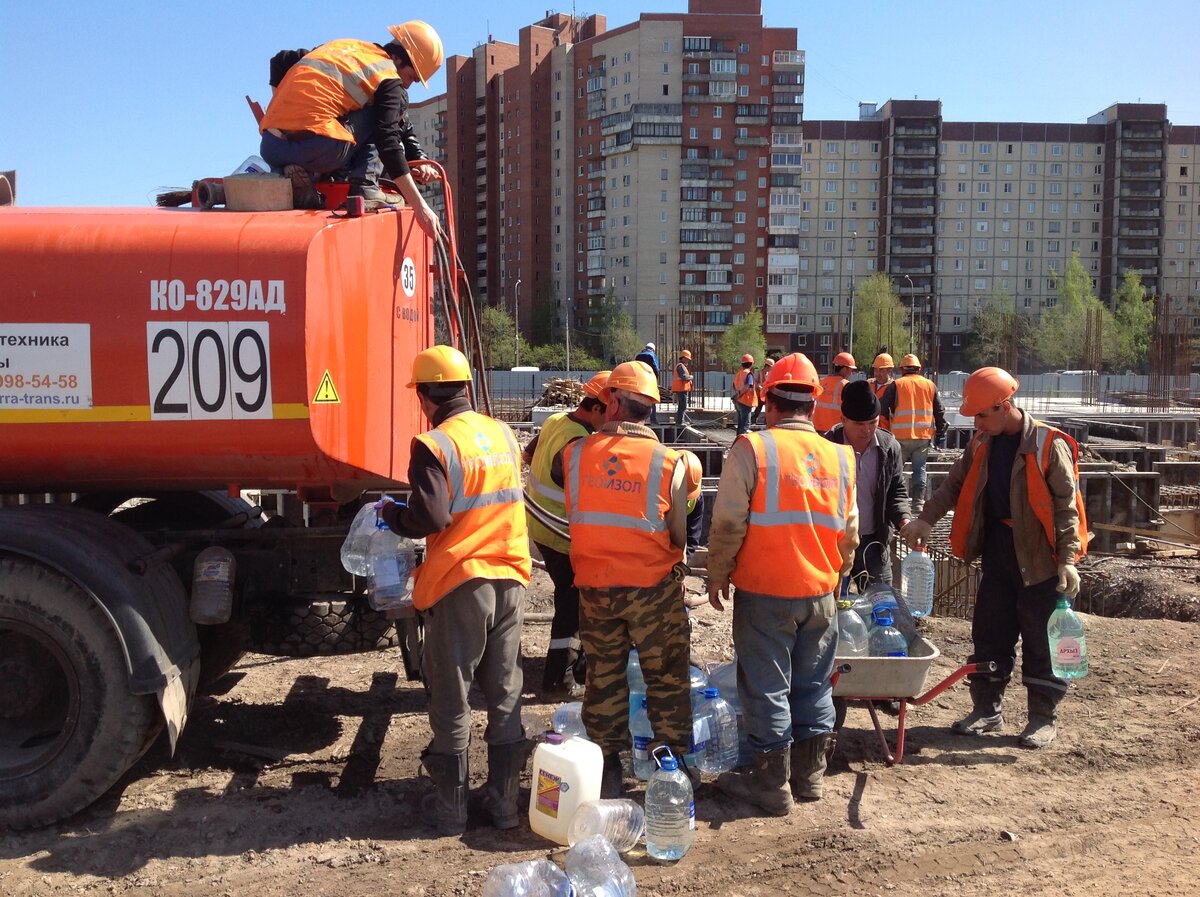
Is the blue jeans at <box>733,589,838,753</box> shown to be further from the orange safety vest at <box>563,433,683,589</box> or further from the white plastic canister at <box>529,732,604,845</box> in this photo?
the white plastic canister at <box>529,732,604,845</box>

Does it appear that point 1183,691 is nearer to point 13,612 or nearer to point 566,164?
point 13,612

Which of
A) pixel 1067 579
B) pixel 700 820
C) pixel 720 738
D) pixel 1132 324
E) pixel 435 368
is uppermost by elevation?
pixel 1132 324

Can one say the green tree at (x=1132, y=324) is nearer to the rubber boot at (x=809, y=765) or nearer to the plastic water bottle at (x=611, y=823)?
the rubber boot at (x=809, y=765)

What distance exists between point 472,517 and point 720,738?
173 centimetres

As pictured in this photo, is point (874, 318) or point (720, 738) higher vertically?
point (874, 318)

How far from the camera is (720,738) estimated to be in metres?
4.93

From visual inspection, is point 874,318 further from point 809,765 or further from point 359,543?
point 359,543

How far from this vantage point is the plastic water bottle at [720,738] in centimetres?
491

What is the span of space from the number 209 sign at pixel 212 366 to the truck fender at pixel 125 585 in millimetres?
731

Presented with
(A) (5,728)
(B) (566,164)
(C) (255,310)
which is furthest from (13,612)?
(B) (566,164)

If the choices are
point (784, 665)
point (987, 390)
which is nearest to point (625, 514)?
point (784, 665)

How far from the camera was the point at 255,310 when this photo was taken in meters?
4.21

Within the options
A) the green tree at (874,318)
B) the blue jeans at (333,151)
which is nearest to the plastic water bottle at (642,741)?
the blue jeans at (333,151)

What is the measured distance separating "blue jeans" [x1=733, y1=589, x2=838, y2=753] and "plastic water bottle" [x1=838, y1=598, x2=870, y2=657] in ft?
1.68
